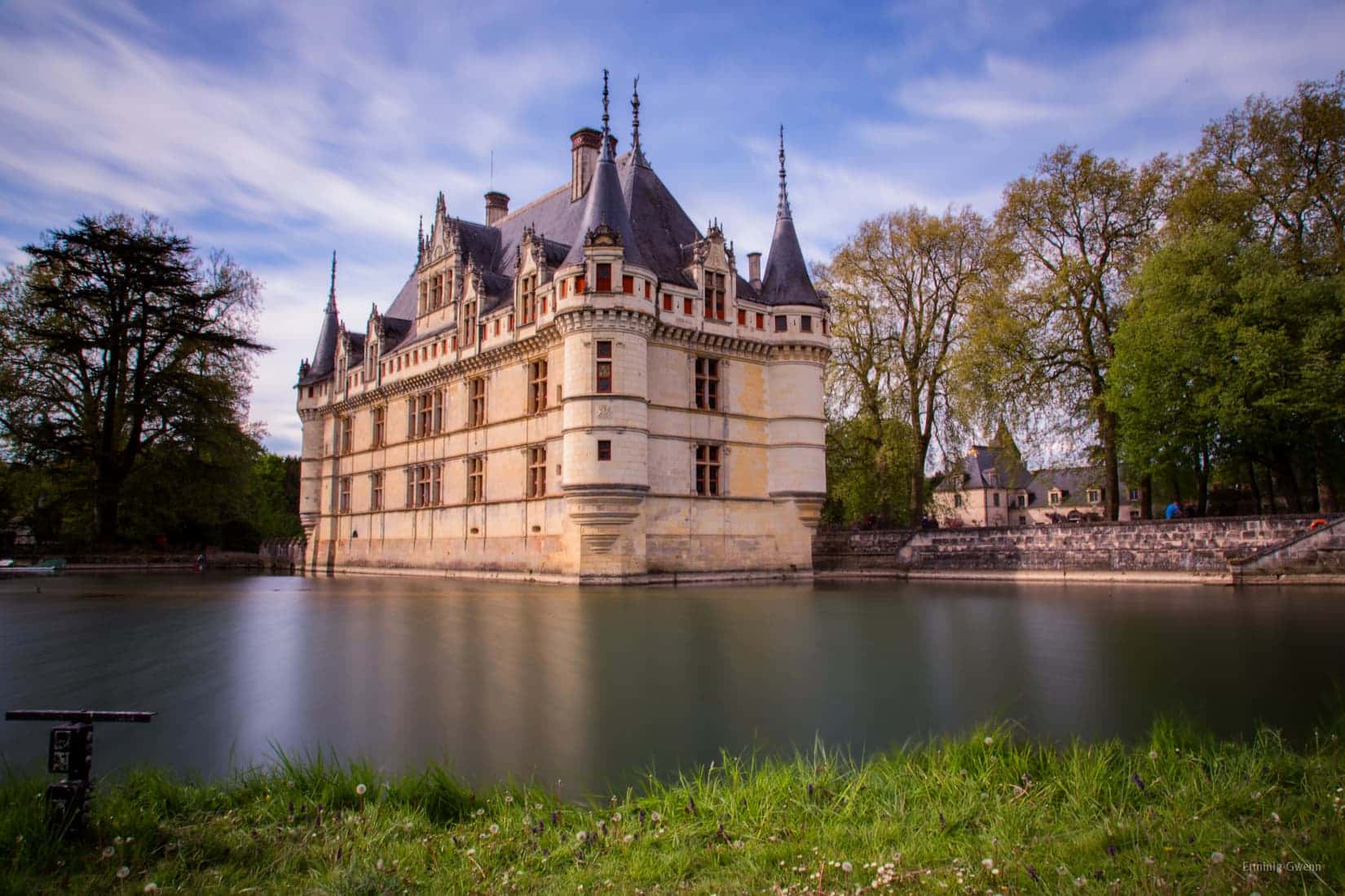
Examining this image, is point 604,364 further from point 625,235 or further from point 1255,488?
point 1255,488

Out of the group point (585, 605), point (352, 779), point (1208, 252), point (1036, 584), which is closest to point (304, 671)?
point (352, 779)

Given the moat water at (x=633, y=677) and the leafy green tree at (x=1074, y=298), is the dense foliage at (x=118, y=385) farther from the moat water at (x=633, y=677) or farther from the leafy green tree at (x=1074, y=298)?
the leafy green tree at (x=1074, y=298)

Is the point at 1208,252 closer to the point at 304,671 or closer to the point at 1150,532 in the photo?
the point at 1150,532

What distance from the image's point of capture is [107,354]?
3441 centimetres

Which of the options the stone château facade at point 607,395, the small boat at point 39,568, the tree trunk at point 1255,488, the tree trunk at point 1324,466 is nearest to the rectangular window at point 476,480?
the stone château facade at point 607,395

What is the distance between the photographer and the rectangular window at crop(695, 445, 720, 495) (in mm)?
27203

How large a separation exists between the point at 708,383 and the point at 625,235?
5399 millimetres

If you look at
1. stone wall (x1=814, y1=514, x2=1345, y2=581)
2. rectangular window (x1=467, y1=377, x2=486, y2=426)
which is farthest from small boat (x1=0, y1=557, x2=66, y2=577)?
stone wall (x1=814, y1=514, x2=1345, y2=581)

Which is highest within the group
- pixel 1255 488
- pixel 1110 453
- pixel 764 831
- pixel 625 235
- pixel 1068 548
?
pixel 625 235

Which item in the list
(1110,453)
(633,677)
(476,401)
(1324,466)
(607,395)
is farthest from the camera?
(476,401)

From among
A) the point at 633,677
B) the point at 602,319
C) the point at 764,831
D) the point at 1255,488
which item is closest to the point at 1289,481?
the point at 1255,488

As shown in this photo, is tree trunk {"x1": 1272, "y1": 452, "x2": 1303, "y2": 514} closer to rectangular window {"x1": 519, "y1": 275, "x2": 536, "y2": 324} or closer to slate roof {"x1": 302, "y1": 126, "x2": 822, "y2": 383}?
slate roof {"x1": 302, "y1": 126, "x2": 822, "y2": 383}

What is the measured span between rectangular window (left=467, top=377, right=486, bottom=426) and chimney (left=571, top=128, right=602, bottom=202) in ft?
23.8

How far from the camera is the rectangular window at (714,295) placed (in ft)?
90.6
